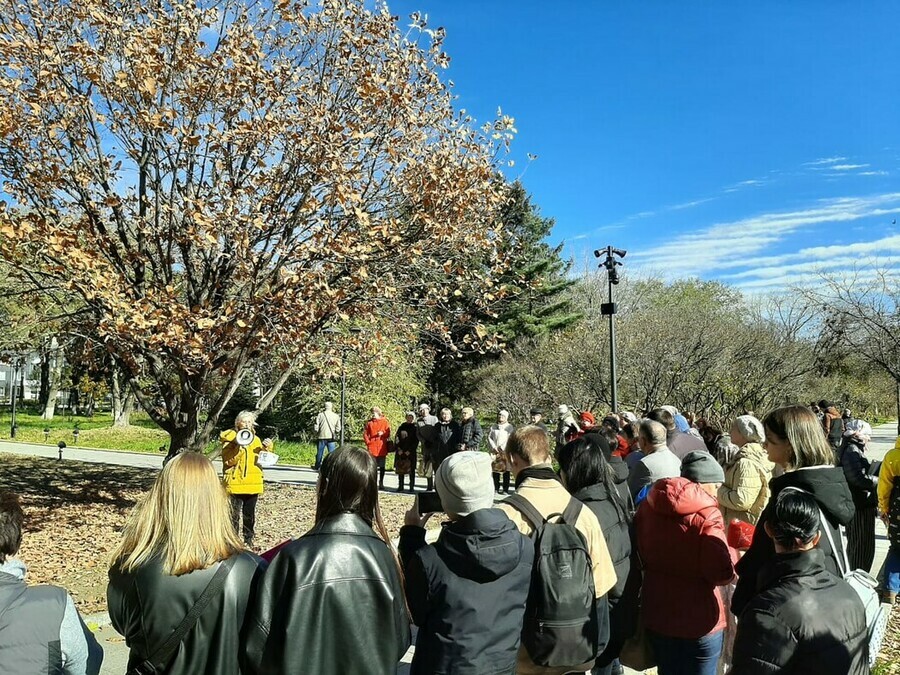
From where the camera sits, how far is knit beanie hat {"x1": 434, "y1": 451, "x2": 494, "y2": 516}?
2.96 metres

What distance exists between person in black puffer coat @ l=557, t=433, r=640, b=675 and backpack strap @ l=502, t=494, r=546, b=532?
0.48 meters

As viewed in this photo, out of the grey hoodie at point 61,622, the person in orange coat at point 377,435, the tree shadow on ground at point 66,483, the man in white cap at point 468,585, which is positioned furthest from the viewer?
the person in orange coat at point 377,435

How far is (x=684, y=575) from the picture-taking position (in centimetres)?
369

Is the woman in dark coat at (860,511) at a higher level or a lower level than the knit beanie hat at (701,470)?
lower

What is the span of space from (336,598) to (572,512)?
1292mm

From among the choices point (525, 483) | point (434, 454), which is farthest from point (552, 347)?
point (525, 483)

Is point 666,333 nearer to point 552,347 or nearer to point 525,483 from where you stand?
point 552,347

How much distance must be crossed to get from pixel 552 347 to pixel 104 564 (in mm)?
20564

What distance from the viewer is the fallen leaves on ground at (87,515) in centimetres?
773

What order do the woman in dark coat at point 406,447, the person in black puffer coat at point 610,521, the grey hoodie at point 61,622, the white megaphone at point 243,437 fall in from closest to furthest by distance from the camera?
the grey hoodie at point 61,622
the person in black puffer coat at point 610,521
the white megaphone at point 243,437
the woman in dark coat at point 406,447

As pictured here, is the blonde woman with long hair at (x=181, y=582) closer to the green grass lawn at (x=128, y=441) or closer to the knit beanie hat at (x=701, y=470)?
the knit beanie hat at (x=701, y=470)

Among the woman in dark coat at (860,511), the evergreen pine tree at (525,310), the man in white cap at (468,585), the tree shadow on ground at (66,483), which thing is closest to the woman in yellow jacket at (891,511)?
the woman in dark coat at (860,511)

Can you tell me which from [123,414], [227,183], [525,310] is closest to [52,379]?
[123,414]

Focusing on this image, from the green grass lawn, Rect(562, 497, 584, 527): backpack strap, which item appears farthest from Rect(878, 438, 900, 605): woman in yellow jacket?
the green grass lawn
